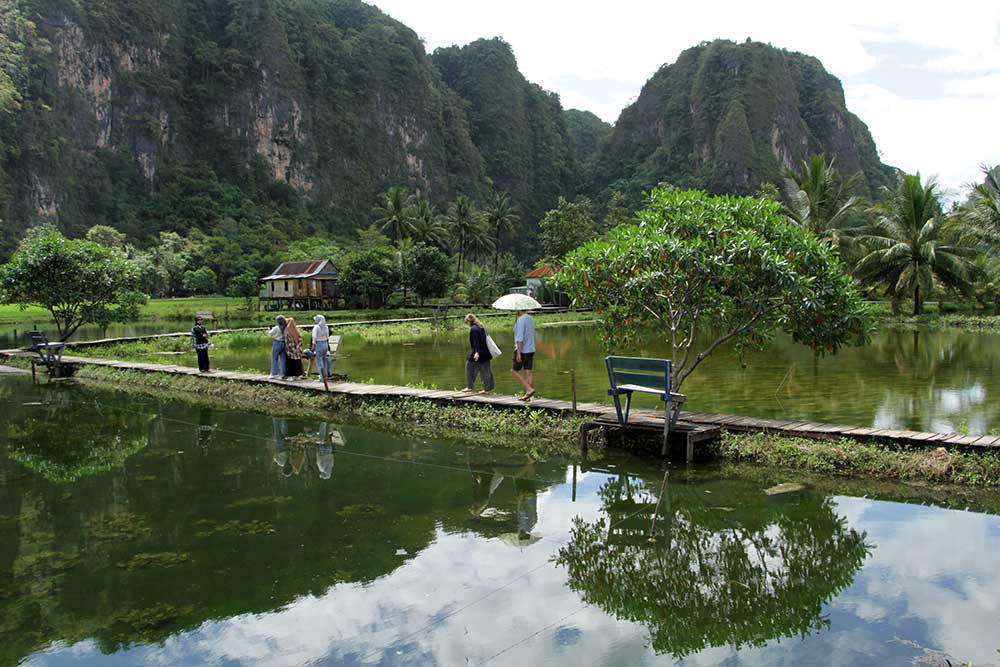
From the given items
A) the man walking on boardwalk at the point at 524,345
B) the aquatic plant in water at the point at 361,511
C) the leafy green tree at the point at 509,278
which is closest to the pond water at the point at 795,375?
the man walking on boardwalk at the point at 524,345

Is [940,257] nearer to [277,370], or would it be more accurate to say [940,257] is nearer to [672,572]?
[277,370]

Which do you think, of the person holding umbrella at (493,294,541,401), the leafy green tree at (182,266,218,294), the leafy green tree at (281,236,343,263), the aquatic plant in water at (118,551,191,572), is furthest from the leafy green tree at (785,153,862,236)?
the leafy green tree at (182,266,218,294)

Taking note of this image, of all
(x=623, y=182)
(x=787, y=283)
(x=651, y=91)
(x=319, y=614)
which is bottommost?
(x=319, y=614)

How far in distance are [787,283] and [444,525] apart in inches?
185

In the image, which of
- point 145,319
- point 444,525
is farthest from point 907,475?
point 145,319

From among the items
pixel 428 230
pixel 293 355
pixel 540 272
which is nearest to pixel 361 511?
pixel 293 355

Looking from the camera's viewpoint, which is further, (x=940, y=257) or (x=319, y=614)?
(x=940, y=257)

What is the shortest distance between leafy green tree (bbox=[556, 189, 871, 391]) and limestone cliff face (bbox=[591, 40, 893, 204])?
347 feet

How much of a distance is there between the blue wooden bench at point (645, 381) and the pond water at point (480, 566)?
60 cm

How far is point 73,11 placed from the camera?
101188mm

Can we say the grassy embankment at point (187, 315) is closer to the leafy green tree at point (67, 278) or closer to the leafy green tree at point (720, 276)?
the leafy green tree at point (67, 278)

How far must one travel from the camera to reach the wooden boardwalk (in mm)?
7646

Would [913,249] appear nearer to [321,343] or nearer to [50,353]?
[321,343]

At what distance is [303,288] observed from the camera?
5603cm
